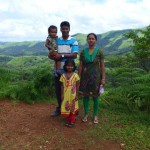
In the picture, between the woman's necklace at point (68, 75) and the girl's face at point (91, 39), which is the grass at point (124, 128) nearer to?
the woman's necklace at point (68, 75)

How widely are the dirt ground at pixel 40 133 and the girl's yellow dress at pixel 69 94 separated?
0.37m

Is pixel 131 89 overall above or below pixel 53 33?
below

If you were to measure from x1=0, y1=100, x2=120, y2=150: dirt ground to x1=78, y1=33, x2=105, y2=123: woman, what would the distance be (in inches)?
30.5

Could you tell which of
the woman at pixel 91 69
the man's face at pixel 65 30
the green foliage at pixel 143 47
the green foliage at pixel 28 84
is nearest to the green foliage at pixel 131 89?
the woman at pixel 91 69

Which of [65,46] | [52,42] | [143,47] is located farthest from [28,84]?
[143,47]

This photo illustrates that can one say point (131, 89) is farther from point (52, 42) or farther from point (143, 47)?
point (143, 47)

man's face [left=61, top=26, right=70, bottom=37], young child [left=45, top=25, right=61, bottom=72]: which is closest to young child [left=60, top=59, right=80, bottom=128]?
young child [left=45, top=25, right=61, bottom=72]

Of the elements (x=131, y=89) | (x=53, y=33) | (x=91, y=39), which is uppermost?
(x=53, y=33)

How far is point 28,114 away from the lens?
21.7 feet

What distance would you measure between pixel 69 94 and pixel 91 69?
2.38 feet

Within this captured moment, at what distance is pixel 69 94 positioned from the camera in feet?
18.5

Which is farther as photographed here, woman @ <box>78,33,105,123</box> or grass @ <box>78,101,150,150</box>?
woman @ <box>78,33,105,123</box>

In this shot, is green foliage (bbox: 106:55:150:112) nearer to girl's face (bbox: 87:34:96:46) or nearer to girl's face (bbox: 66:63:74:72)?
girl's face (bbox: 87:34:96:46)

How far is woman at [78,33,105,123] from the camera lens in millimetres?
5691
